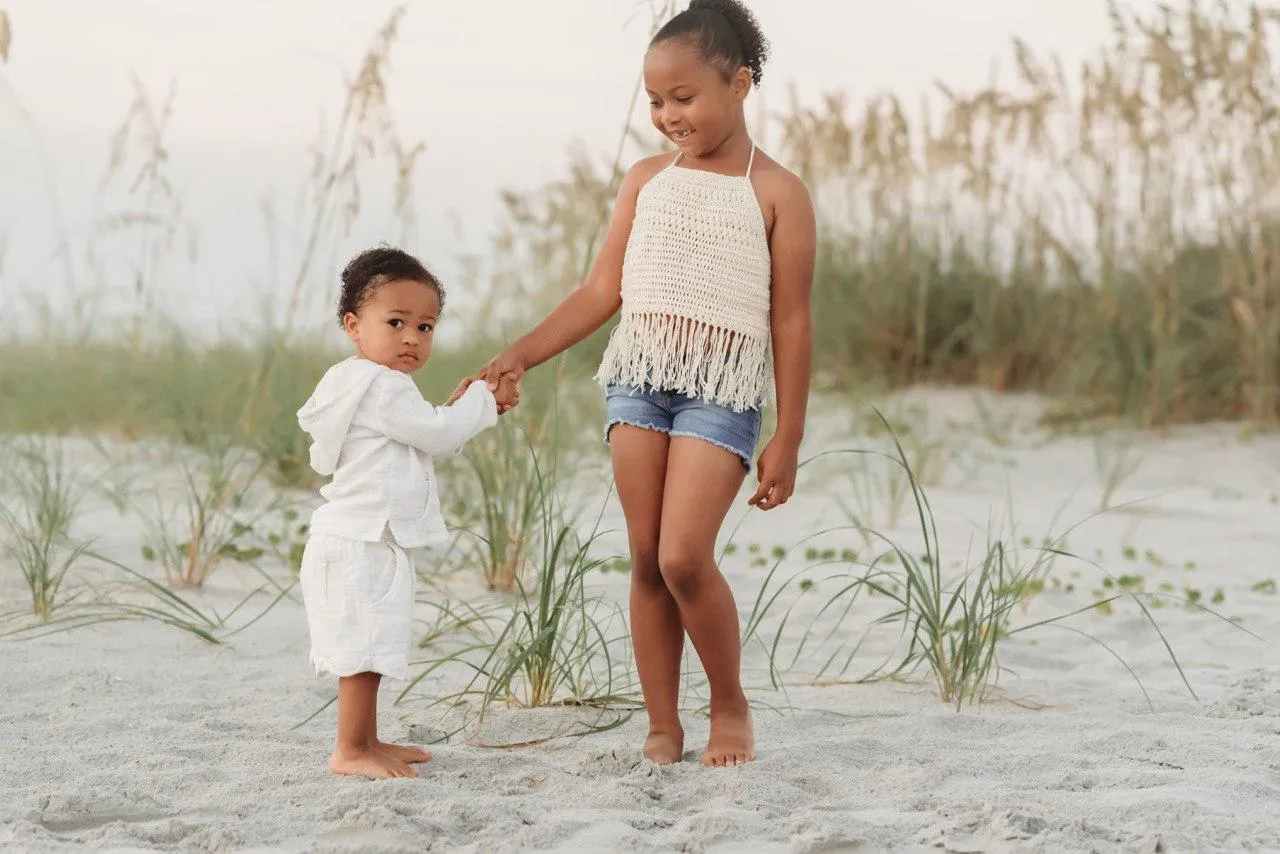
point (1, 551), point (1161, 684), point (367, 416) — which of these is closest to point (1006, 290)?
point (1161, 684)

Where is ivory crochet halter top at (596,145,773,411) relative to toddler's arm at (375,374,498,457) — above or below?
above

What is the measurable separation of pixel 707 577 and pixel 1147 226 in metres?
5.40

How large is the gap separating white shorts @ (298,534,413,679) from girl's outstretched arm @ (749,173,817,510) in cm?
76

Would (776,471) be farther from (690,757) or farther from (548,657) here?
(548,657)

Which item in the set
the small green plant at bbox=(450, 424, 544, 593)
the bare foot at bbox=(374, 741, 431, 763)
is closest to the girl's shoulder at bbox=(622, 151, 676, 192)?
the small green plant at bbox=(450, 424, 544, 593)

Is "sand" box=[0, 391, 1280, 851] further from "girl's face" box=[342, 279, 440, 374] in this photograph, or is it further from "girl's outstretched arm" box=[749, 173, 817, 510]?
"girl's face" box=[342, 279, 440, 374]

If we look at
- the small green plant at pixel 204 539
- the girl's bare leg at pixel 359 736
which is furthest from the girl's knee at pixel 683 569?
the small green plant at pixel 204 539

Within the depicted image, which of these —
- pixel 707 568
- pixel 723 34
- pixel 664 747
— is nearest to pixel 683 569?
pixel 707 568

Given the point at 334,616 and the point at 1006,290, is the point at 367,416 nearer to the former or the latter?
the point at 334,616

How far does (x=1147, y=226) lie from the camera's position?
754 cm

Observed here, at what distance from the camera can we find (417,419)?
276 cm

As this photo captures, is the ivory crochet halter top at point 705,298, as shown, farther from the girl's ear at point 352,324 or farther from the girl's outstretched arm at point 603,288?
the girl's ear at point 352,324

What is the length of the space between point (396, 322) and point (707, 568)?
775 mm

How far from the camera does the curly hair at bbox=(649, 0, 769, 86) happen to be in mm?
2887
